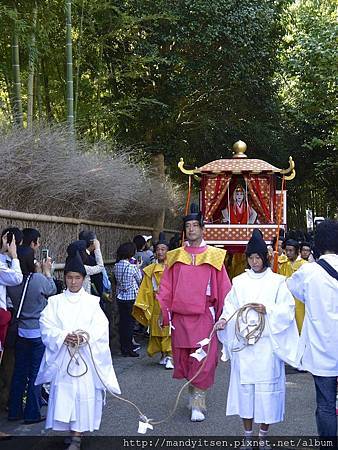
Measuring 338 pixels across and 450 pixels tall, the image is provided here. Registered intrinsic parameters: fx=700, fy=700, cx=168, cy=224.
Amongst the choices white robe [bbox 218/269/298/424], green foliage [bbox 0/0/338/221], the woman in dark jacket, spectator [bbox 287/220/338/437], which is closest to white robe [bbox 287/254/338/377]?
spectator [bbox 287/220/338/437]

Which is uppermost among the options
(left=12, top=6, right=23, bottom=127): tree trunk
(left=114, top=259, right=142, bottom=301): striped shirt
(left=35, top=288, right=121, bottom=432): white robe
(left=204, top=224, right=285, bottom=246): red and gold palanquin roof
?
(left=12, top=6, right=23, bottom=127): tree trunk

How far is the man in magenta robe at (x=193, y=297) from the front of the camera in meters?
6.58

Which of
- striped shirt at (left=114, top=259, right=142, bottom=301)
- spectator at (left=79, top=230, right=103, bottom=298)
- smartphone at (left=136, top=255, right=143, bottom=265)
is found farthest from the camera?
smartphone at (left=136, top=255, right=143, bottom=265)

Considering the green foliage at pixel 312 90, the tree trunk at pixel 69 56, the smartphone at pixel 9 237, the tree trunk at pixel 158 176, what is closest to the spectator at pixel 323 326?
the smartphone at pixel 9 237

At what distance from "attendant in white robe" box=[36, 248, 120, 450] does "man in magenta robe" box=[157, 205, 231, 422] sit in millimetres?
1281

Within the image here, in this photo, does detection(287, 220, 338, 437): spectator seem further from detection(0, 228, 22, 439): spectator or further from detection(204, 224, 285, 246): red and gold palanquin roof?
detection(204, 224, 285, 246): red and gold palanquin roof

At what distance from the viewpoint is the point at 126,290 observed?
9.95 m

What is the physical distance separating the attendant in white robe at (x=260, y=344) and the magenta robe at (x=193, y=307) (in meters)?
1.08

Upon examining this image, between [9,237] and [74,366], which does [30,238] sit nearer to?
[9,237]

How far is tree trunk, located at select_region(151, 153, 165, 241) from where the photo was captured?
1791 centimetres

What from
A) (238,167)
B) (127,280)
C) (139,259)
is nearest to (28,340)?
(127,280)

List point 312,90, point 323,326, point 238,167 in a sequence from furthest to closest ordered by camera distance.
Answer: point 312,90 < point 238,167 < point 323,326

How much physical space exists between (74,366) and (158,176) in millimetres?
13178

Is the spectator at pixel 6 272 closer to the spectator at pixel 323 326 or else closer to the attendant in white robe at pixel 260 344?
the attendant in white robe at pixel 260 344
